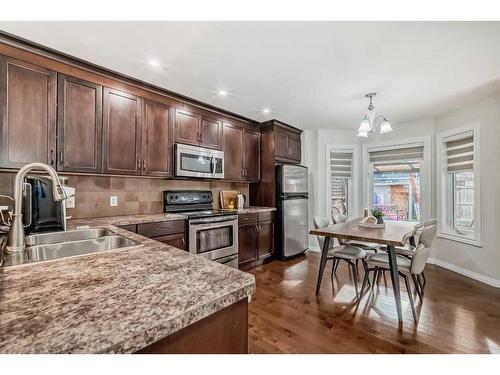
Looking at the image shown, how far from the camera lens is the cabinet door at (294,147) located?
14.0 feet

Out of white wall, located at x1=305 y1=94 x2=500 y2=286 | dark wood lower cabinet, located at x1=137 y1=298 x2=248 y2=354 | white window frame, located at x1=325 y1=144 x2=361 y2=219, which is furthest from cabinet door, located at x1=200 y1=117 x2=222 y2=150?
white wall, located at x1=305 y1=94 x2=500 y2=286

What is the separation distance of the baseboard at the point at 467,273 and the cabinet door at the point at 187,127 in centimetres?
401

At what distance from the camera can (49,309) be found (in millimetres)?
588

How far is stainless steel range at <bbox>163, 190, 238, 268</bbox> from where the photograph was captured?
278 cm

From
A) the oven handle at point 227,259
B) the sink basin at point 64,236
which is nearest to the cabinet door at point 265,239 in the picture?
the oven handle at point 227,259

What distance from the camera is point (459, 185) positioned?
3562mm

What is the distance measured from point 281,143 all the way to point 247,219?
57.7 inches

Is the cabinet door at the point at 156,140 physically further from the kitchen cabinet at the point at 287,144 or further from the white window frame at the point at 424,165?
the white window frame at the point at 424,165

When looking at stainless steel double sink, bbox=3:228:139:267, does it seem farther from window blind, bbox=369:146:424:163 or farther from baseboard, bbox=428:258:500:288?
window blind, bbox=369:146:424:163

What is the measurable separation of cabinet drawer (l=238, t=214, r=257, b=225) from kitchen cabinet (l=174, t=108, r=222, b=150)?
40.7 inches

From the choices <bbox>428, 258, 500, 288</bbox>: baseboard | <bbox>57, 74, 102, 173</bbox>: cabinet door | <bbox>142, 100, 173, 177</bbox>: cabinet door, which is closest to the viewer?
<bbox>57, 74, 102, 173</bbox>: cabinet door

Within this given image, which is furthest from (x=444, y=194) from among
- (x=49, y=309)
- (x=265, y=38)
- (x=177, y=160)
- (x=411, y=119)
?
(x=49, y=309)
